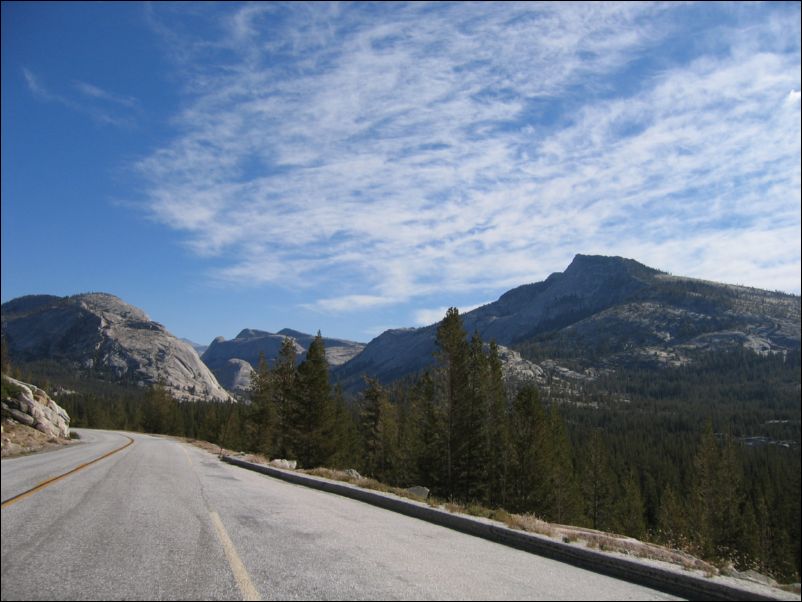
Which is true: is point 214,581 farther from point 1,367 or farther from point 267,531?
point 1,367

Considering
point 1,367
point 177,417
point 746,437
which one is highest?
point 1,367

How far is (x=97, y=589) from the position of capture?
485 centimetres

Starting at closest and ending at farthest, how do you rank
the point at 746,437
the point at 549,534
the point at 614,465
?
1. the point at 549,534
2. the point at 614,465
3. the point at 746,437

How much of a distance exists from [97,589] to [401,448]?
51058 millimetres

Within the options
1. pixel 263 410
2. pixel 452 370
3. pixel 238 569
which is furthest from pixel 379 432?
pixel 238 569

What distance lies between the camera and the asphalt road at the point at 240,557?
511 cm

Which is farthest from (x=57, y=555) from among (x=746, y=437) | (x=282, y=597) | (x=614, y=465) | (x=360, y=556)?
(x=746, y=437)

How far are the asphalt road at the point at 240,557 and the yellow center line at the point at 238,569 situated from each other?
0.01 m

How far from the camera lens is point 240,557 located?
248 inches

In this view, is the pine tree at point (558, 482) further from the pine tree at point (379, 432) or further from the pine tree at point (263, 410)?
the pine tree at point (263, 410)

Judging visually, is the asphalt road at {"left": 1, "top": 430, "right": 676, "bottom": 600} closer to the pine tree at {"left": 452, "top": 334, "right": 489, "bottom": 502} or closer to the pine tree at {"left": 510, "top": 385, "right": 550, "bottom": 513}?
the pine tree at {"left": 452, "top": 334, "right": 489, "bottom": 502}

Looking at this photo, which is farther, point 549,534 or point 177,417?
point 177,417

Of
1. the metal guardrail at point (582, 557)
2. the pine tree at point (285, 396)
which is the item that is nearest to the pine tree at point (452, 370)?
the pine tree at point (285, 396)

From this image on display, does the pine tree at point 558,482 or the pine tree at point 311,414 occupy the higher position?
the pine tree at point 311,414
